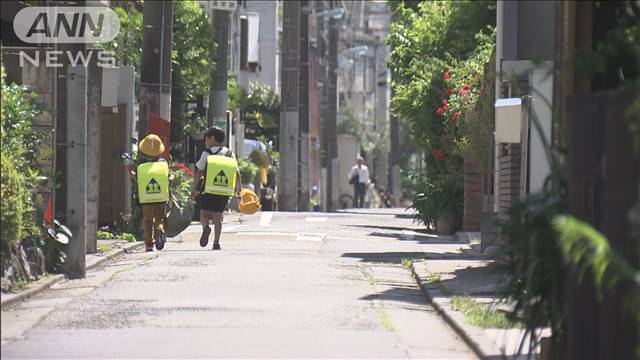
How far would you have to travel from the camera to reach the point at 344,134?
82812 mm

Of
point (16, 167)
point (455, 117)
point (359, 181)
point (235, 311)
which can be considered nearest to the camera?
point (235, 311)

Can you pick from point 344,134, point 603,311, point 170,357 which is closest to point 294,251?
point 170,357

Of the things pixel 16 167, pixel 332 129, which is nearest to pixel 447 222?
pixel 16 167

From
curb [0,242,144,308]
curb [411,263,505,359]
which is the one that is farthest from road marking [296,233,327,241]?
curb [411,263,505,359]

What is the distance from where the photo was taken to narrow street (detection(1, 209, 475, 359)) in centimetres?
1091

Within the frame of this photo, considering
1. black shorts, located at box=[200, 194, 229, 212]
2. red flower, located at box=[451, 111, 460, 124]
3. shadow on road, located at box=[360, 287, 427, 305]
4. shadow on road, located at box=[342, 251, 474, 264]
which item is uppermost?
red flower, located at box=[451, 111, 460, 124]

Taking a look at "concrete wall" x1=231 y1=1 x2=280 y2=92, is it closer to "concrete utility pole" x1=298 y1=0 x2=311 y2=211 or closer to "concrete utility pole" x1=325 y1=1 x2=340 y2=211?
"concrete utility pole" x1=325 y1=1 x2=340 y2=211

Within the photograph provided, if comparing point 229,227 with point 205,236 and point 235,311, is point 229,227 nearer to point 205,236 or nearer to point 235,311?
point 205,236

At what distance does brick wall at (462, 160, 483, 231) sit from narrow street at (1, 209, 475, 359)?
6743 mm

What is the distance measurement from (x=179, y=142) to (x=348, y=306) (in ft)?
65.1

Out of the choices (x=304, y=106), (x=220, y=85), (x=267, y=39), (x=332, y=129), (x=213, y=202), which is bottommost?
(x=213, y=202)

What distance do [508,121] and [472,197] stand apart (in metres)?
10.1

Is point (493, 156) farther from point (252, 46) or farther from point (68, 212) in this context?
point (252, 46)

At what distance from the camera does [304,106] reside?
51.1m
